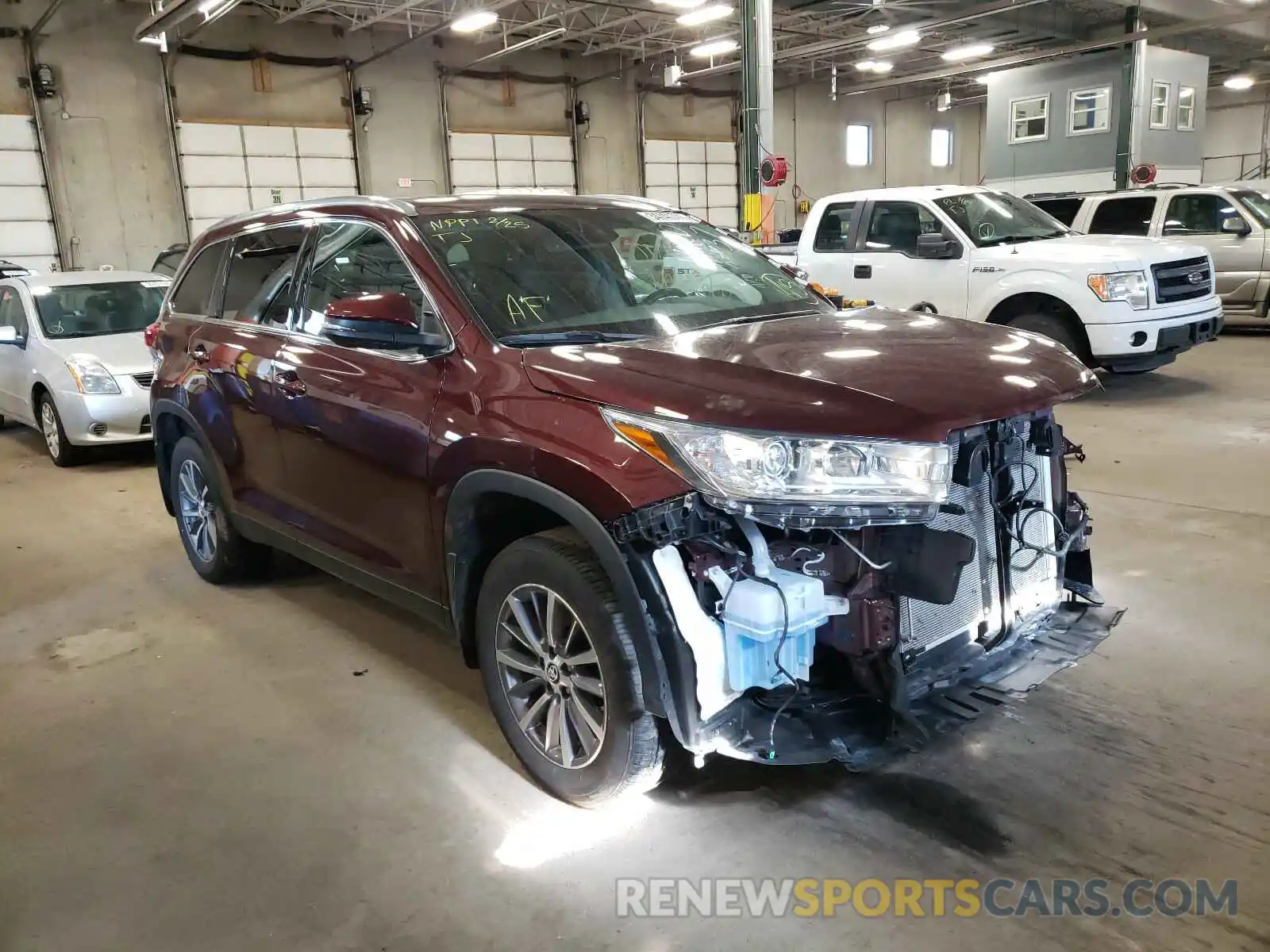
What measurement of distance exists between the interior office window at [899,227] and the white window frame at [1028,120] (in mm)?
14246

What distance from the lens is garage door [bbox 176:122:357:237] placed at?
1691 centimetres

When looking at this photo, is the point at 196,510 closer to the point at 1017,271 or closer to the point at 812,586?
the point at 812,586

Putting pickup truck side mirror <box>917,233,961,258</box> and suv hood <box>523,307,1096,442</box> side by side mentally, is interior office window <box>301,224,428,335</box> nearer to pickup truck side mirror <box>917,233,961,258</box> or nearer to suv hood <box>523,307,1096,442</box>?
suv hood <box>523,307,1096,442</box>

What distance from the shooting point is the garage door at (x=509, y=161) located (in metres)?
19.8

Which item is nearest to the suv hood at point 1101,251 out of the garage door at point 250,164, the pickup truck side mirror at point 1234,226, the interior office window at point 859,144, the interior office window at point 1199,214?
the interior office window at point 1199,214

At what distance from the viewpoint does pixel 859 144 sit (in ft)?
92.2

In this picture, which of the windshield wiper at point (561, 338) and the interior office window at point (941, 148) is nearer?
the windshield wiper at point (561, 338)

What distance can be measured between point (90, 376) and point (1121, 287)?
327 inches

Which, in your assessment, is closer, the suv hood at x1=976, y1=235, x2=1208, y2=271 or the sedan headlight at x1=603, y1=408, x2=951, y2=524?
the sedan headlight at x1=603, y1=408, x2=951, y2=524

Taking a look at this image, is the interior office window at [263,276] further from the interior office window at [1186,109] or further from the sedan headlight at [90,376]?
the interior office window at [1186,109]

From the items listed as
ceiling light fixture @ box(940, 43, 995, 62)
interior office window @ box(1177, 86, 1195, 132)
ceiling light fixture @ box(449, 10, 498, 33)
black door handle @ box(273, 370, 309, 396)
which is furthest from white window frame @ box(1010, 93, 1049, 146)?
black door handle @ box(273, 370, 309, 396)

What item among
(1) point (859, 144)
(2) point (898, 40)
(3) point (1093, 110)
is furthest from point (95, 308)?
(1) point (859, 144)

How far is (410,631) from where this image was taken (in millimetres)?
4121

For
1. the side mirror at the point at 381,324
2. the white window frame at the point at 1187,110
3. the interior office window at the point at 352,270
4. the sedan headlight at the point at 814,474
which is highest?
the white window frame at the point at 1187,110
